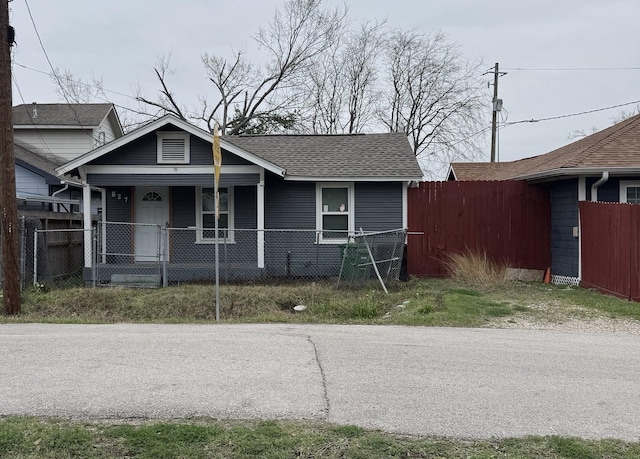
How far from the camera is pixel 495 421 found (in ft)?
15.5

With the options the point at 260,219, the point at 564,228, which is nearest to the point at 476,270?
the point at 564,228

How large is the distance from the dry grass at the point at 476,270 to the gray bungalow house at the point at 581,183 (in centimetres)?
156

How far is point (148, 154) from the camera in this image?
47.8ft

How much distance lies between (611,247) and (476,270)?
3159 millimetres

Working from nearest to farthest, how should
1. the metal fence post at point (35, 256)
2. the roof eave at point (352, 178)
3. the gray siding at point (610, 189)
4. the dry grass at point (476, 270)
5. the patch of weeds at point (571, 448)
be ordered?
the patch of weeds at point (571, 448), the metal fence post at point (35, 256), the gray siding at point (610, 189), the dry grass at point (476, 270), the roof eave at point (352, 178)

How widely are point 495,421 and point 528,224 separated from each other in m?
11.8

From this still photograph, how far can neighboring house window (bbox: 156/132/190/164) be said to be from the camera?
1455 centimetres

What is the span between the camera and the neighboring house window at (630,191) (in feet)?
45.0

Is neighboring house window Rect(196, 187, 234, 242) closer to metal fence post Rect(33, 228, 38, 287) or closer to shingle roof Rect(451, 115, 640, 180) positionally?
metal fence post Rect(33, 228, 38, 287)

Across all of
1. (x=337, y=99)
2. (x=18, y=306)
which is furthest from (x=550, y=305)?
(x=337, y=99)

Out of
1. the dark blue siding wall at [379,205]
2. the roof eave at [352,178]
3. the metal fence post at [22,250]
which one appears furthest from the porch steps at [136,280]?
the dark blue siding wall at [379,205]

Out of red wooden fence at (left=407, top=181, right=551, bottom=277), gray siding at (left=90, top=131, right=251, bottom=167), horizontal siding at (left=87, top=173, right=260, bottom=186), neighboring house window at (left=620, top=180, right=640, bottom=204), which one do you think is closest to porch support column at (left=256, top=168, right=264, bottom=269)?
horizontal siding at (left=87, top=173, right=260, bottom=186)

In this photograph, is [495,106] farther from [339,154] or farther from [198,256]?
[198,256]

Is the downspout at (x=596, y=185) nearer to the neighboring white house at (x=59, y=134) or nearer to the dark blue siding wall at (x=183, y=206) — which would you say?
the dark blue siding wall at (x=183, y=206)
